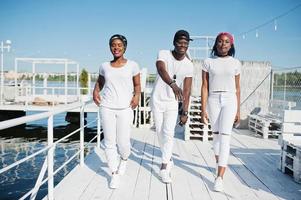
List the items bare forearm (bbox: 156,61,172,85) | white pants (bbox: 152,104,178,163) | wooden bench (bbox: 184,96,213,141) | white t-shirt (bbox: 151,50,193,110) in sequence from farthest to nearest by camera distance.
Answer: wooden bench (bbox: 184,96,213,141) < white pants (bbox: 152,104,178,163) < white t-shirt (bbox: 151,50,193,110) < bare forearm (bbox: 156,61,172,85)

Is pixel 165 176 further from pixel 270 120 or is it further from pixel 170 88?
pixel 270 120

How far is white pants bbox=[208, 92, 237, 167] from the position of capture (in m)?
2.87

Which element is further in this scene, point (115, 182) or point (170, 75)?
point (170, 75)

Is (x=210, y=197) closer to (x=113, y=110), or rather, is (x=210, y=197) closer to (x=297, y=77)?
(x=113, y=110)

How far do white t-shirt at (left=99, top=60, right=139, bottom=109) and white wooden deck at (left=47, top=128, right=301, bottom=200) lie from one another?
0.82m

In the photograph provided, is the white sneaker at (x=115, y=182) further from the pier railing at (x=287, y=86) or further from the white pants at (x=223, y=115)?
the pier railing at (x=287, y=86)

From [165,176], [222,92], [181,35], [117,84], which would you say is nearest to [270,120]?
[222,92]

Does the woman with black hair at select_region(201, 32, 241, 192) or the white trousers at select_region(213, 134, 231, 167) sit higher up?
the woman with black hair at select_region(201, 32, 241, 192)

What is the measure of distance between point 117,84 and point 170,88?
573 mm

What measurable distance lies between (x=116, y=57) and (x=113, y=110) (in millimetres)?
500

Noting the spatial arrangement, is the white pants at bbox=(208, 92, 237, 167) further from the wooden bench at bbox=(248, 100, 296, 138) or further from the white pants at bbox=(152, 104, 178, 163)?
the wooden bench at bbox=(248, 100, 296, 138)

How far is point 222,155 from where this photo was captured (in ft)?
9.54

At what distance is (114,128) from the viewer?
9.46ft

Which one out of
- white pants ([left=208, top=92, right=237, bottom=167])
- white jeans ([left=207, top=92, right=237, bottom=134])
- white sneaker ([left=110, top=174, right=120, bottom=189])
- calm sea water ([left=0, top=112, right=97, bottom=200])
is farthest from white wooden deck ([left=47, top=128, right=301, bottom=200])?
calm sea water ([left=0, top=112, right=97, bottom=200])
